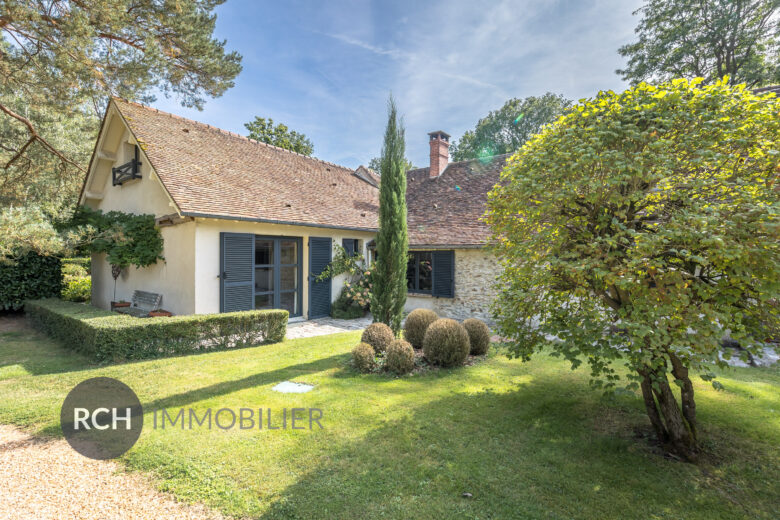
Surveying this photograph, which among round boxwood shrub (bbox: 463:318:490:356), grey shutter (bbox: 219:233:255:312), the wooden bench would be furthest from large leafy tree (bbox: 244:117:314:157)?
round boxwood shrub (bbox: 463:318:490:356)

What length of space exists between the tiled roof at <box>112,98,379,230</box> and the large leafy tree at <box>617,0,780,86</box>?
17.5 metres

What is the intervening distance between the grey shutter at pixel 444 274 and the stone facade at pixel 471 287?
0.15m

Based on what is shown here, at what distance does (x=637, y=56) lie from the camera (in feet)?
63.4

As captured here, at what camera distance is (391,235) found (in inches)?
291

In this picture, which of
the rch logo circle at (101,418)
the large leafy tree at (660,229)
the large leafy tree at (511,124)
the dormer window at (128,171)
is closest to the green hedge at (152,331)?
the rch logo circle at (101,418)

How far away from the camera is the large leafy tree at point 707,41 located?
635 inches

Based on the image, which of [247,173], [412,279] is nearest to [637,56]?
[412,279]

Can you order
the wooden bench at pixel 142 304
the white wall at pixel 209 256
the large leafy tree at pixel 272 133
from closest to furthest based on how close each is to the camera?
the white wall at pixel 209 256, the wooden bench at pixel 142 304, the large leafy tree at pixel 272 133

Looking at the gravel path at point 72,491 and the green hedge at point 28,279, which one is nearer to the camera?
the gravel path at point 72,491

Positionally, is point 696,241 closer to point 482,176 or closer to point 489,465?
point 489,465

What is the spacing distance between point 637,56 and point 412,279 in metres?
19.0

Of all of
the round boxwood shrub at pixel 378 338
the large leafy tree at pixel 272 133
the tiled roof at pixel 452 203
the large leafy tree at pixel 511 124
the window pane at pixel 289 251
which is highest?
the large leafy tree at pixel 511 124

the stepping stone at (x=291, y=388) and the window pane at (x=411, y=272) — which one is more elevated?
the window pane at (x=411, y=272)

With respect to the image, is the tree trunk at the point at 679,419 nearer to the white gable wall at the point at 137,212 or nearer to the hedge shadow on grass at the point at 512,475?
the hedge shadow on grass at the point at 512,475
